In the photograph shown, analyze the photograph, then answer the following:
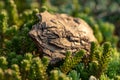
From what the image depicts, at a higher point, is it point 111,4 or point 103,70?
point 111,4

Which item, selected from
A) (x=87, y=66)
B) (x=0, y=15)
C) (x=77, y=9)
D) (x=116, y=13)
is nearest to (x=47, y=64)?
(x=87, y=66)

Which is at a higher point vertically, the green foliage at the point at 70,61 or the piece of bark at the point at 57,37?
the piece of bark at the point at 57,37

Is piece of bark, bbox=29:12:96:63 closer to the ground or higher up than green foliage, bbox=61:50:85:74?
higher up

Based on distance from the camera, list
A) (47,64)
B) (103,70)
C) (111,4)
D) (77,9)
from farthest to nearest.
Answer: (111,4) < (77,9) < (103,70) < (47,64)

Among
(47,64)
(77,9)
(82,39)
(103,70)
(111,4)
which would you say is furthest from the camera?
(111,4)

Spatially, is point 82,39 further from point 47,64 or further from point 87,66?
point 47,64

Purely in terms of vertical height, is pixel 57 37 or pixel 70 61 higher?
pixel 57 37

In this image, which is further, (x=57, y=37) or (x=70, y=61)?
(x=57, y=37)

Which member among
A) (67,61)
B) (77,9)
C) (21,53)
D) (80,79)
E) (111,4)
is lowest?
(80,79)
